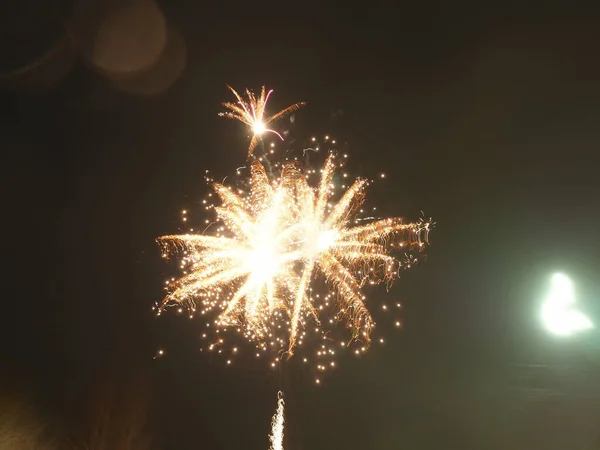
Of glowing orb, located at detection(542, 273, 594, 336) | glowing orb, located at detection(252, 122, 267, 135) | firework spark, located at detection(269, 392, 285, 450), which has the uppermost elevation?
glowing orb, located at detection(252, 122, 267, 135)

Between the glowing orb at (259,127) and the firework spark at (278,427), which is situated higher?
the glowing orb at (259,127)

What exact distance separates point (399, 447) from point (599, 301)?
5808 mm

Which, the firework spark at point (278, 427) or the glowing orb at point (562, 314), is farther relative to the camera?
the firework spark at point (278, 427)

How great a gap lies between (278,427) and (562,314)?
7.18 m

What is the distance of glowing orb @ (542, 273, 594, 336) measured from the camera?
23.3 feet

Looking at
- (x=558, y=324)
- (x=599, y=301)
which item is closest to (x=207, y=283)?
(x=558, y=324)

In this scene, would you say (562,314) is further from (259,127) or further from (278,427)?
(278,427)

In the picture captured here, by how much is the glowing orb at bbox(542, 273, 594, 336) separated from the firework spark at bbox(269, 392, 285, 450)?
6.48 meters

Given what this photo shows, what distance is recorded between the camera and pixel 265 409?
37.9 ft

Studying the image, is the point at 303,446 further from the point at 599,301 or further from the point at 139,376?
the point at 599,301

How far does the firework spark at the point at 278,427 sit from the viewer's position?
429 inches

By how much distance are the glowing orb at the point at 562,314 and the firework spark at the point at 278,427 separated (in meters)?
6.48

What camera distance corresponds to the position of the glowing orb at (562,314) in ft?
23.3

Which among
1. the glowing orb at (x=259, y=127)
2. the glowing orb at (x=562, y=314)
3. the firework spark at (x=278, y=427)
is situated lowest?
the firework spark at (x=278, y=427)
